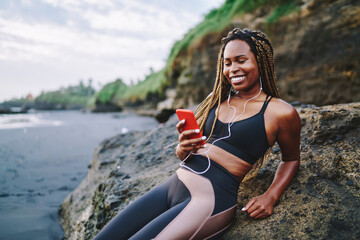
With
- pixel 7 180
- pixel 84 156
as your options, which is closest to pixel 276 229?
pixel 7 180

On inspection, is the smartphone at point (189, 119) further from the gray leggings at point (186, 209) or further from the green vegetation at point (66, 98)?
the green vegetation at point (66, 98)

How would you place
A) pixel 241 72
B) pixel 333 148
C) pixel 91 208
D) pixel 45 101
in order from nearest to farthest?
pixel 241 72 → pixel 333 148 → pixel 91 208 → pixel 45 101

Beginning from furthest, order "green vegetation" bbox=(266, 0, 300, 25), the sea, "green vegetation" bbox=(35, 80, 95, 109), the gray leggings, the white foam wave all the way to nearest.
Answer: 1. "green vegetation" bbox=(35, 80, 95, 109)
2. the white foam wave
3. "green vegetation" bbox=(266, 0, 300, 25)
4. the sea
5. the gray leggings

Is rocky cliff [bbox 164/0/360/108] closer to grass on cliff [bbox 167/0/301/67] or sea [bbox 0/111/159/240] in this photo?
grass on cliff [bbox 167/0/301/67]

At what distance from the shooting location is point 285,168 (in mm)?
2029

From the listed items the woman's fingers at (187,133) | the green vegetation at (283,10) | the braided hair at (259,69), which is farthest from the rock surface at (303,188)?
the green vegetation at (283,10)

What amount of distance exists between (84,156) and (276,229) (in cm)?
822

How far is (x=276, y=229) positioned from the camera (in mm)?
1782

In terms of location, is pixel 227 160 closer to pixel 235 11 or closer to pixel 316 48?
pixel 316 48

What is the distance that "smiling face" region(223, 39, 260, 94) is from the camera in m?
2.03

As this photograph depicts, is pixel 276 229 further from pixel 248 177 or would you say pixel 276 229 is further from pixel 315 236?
pixel 248 177

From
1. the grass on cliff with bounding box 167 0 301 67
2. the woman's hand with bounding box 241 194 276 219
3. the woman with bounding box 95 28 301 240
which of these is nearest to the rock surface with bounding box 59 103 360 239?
the woman's hand with bounding box 241 194 276 219

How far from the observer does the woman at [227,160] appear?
5.60 ft

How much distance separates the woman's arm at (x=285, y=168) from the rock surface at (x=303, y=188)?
0.33 feet
